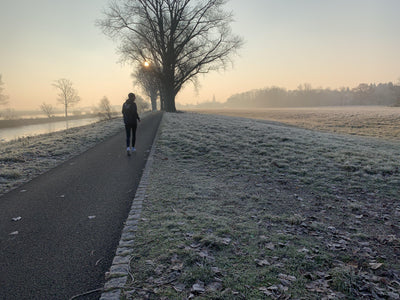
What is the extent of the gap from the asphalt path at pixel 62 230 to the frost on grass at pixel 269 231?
1.74ft

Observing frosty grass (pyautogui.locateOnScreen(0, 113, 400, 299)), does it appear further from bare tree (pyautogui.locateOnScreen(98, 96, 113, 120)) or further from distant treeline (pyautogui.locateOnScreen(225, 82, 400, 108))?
distant treeline (pyautogui.locateOnScreen(225, 82, 400, 108))

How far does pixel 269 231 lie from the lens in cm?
406

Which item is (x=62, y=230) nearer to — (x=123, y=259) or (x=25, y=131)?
(x=123, y=259)

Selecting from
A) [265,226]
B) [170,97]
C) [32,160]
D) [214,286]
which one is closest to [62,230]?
[214,286]

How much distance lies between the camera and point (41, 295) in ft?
Answer: 8.42

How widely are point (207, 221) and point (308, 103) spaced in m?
134

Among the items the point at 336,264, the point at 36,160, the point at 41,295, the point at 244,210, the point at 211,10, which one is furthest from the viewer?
the point at 211,10

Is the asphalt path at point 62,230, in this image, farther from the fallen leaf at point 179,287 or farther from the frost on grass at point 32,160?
the fallen leaf at point 179,287

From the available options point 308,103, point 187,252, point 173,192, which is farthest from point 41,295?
point 308,103

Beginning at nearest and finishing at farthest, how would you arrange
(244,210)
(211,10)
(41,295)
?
(41,295) < (244,210) < (211,10)

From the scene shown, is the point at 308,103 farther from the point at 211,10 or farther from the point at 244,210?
the point at 244,210

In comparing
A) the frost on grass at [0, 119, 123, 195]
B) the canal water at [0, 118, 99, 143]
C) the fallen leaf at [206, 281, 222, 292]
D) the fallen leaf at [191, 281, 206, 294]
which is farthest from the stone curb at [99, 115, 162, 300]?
the canal water at [0, 118, 99, 143]

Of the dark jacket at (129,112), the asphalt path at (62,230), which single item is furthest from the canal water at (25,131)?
the asphalt path at (62,230)

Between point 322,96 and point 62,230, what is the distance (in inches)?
5488
